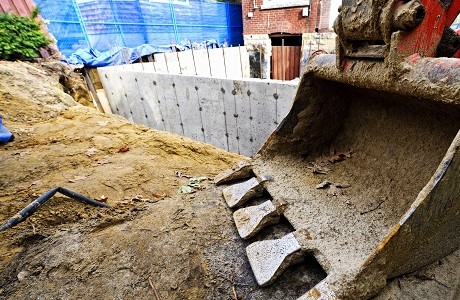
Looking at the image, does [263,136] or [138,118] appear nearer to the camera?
[263,136]

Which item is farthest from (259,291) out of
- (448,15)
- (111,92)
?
(111,92)

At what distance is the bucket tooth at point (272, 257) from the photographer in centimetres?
141

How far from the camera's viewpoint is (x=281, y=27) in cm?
1252

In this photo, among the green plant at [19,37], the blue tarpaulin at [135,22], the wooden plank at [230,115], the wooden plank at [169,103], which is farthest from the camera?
the blue tarpaulin at [135,22]

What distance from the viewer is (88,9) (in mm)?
11125

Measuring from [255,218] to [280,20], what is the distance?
42.7ft

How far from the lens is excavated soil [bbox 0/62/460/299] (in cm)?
143

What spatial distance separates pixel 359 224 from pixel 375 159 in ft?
2.07

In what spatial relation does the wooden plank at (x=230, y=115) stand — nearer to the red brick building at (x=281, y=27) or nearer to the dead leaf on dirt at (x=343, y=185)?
the dead leaf on dirt at (x=343, y=185)

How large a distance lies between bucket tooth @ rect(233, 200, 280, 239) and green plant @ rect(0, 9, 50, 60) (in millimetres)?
8003

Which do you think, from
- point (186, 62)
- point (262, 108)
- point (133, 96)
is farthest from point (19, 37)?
point (262, 108)

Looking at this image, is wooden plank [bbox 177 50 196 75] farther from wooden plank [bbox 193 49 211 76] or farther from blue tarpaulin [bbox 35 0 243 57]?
blue tarpaulin [bbox 35 0 243 57]

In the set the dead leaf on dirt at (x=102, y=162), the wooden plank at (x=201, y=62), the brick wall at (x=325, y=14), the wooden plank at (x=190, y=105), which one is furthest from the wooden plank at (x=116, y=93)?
the brick wall at (x=325, y=14)

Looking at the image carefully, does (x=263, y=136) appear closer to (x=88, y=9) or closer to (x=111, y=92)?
(x=111, y=92)
